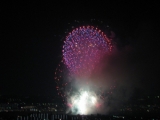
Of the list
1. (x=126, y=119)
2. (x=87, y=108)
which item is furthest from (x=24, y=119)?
(x=126, y=119)

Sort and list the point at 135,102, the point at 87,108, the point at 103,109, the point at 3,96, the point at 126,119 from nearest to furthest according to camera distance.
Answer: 1. the point at 87,108
2. the point at 126,119
3. the point at 103,109
4. the point at 135,102
5. the point at 3,96

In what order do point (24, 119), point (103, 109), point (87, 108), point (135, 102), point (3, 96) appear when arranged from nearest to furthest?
point (87, 108) < point (24, 119) < point (103, 109) < point (135, 102) < point (3, 96)

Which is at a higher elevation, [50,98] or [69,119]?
[50,98]

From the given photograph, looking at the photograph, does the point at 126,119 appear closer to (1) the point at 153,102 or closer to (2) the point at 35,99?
(1) the point at 153,102

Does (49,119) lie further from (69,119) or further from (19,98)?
(19,98)

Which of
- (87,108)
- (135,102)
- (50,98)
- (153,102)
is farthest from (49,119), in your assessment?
(50,98)

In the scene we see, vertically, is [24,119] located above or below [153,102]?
below

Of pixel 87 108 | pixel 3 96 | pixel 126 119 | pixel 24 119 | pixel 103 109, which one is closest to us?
pixel 87 108

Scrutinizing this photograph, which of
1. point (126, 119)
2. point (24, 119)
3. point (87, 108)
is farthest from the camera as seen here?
point (126, 119)

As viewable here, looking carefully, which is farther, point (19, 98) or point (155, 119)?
point (19, 98)
